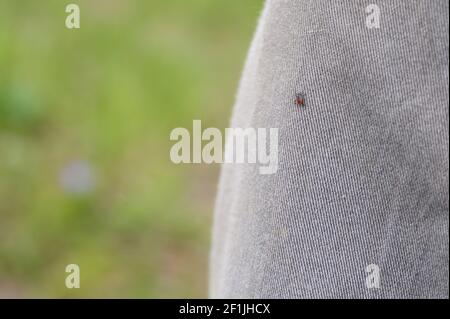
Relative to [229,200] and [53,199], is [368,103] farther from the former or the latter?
[53,199]

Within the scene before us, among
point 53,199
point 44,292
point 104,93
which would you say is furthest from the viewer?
point 104,93

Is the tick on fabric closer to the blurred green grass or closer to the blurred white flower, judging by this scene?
the blurred green grass

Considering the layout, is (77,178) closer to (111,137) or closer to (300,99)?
(111,137)

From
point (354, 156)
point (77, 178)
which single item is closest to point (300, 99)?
point (354, 156)

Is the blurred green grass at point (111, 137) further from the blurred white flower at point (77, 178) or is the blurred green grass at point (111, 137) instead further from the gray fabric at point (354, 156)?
the gray fabric at point (354, 156)

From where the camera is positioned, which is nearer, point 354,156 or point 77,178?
point 354,156

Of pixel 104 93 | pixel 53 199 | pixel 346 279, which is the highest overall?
pixel 104 93
